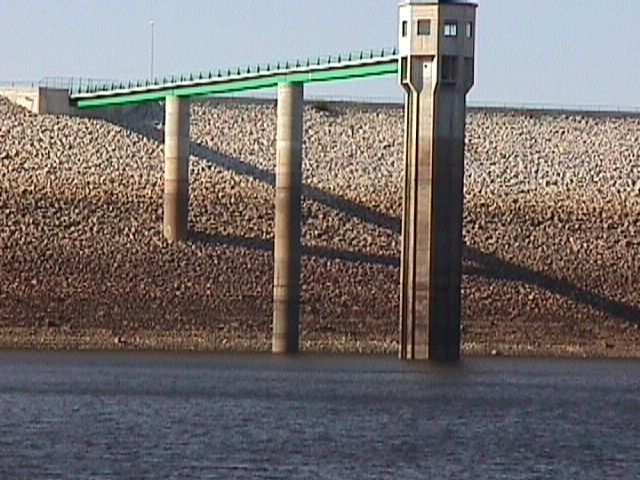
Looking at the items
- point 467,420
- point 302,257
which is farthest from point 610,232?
point 467,420

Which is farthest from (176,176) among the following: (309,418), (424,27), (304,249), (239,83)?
(309,418)

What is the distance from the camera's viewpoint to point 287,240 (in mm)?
84562

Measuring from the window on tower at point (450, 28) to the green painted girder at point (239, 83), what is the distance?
3.25 metres

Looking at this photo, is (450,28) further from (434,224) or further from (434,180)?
(434,224)

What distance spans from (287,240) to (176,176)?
5.69 m

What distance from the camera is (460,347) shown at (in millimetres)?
85188

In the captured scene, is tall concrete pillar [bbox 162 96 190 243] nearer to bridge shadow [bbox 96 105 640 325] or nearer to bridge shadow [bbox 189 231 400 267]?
bridge shadow [bbox 189 231 400 267]

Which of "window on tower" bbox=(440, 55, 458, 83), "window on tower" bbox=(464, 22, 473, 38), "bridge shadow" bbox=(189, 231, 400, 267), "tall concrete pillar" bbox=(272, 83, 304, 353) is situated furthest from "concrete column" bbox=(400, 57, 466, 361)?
"bridge shadow" bbox=(189, 231, 400, 267)

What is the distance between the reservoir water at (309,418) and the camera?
1918 inches

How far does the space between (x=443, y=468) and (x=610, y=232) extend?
42.2 m

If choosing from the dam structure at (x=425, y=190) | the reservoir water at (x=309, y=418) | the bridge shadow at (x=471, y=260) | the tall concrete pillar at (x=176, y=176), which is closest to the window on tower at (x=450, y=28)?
the dam structure at (x=425, y=190)

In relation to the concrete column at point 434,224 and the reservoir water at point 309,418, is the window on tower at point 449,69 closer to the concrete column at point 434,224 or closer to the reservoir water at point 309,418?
the concrete column at point 434,224

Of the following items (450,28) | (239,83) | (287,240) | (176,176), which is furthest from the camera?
(239,83)

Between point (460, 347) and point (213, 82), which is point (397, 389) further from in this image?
point (213, 82)
